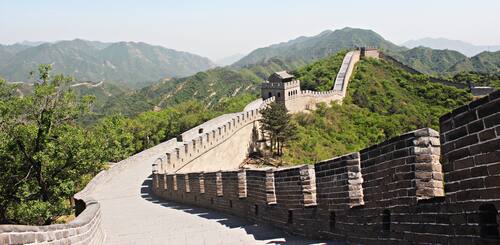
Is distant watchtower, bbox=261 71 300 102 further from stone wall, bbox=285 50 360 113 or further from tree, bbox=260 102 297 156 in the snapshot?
tree, bbox=260 102 297 156

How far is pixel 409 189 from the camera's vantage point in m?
4.52

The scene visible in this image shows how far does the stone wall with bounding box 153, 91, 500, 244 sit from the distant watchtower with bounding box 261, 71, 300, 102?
34.2 m

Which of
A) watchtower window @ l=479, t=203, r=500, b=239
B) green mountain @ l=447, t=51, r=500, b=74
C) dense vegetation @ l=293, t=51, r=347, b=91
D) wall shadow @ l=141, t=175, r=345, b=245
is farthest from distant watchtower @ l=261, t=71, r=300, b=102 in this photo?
green mountain @ l=447, t=51, r=500, b=74

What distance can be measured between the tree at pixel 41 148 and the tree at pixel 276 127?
65.2 feet

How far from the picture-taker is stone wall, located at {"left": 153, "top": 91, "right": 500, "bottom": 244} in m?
3.41

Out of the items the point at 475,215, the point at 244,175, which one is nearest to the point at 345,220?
the point at 475,215

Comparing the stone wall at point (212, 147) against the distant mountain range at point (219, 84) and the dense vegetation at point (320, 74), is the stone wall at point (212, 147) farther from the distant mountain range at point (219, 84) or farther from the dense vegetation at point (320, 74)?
the distant mountain range at point (219, 84)

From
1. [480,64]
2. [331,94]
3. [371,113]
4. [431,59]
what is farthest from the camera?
[431,59]

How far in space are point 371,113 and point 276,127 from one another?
1883cm

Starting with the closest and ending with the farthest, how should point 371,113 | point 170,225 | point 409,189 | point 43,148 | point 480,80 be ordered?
point 409,189 → point 170,225 → point 43,148 → point 371,113 → point 480,80

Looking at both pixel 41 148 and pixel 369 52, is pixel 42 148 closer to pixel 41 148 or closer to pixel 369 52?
pixel 41 148

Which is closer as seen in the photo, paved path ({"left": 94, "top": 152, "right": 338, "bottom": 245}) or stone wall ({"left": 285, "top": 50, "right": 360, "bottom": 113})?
paved path ({"left": 94, "top": 152, "right": 338, "bottom": 245})

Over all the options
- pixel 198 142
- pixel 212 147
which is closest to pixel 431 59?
pixel 212 147

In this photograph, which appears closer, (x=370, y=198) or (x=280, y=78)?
(x=370, y=198)
